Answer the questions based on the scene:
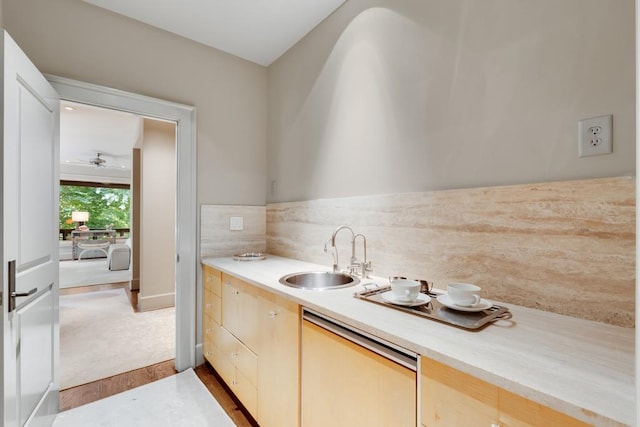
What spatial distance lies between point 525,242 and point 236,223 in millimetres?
2108

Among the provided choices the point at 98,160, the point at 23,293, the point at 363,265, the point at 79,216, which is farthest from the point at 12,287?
the point at 79,216

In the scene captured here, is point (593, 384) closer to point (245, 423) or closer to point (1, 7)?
point (245, 423)

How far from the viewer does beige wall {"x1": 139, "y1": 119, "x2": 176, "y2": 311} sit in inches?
149

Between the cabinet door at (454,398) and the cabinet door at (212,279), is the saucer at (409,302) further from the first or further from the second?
the cabinet door at (212,279)

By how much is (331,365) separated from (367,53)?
5.67 ft

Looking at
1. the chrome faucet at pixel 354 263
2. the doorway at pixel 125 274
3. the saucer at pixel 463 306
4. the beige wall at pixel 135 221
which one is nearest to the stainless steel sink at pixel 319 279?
the chrome faucet at pixel 354 263

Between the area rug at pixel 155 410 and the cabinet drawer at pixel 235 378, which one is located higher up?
the cabinet drawer at pixel 235 378

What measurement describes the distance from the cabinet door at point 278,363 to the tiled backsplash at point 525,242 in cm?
62

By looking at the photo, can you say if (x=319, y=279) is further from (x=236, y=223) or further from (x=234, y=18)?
(x=234, y=18)

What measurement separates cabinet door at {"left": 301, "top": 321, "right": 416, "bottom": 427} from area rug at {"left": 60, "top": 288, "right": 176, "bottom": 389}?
1.87 m

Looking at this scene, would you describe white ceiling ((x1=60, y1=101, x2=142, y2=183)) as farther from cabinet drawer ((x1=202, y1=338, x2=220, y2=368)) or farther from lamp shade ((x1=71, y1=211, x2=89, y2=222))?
cabinet drawer ((x1=202, y1=338, x2=220, y2=368))

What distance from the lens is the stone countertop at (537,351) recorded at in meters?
0.56

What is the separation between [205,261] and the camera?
7.59 feet

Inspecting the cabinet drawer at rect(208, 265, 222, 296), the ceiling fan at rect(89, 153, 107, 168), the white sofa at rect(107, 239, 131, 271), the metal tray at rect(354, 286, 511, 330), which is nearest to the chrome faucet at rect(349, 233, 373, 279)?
the metal tray at rect(354, 286, 511, 330)
